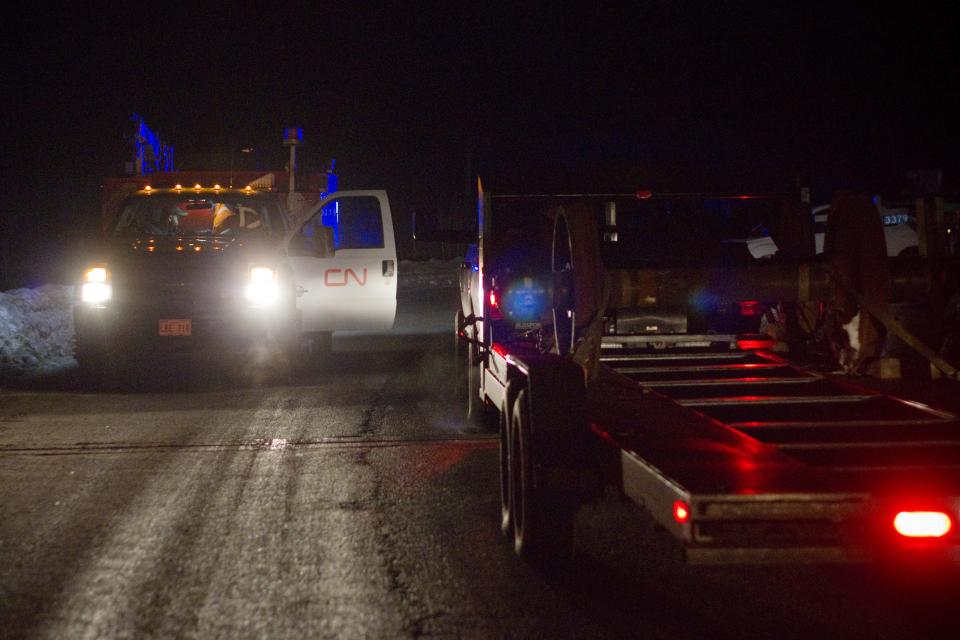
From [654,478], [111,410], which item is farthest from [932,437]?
[111,410]

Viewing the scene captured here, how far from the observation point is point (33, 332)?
616 inches

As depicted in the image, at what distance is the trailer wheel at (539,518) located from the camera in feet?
15.7

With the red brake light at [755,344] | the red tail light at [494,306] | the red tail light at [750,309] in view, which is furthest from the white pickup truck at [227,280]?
the red brake light at [755,344]

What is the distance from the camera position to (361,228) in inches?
492

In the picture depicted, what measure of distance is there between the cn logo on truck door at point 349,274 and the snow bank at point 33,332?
3.83m

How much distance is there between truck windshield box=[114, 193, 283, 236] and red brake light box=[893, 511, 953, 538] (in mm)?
9811

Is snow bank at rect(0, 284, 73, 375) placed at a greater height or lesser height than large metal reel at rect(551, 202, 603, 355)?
lesser

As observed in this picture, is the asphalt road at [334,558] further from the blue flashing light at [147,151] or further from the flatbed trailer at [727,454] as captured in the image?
the blue flashing light at [147,151]

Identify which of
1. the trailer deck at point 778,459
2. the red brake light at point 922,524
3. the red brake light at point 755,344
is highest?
the red brake light at point 755,344

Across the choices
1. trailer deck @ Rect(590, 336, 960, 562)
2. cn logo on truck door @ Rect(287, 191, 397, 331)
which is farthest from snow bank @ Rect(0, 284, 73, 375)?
trailer deck @ Rect(590, 336, 960, 562)

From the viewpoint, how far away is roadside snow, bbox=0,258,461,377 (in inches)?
550

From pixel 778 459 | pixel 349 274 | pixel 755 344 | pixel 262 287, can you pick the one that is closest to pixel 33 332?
pixel 262 287

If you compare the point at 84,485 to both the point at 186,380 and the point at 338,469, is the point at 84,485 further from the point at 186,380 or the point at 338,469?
the point at 186,380

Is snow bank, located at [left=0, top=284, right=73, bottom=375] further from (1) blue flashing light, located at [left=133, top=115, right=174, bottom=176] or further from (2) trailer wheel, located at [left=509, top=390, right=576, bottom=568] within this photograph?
(2) trailer wheel, located at [left=509, top=390, right=576, bottom=568]
